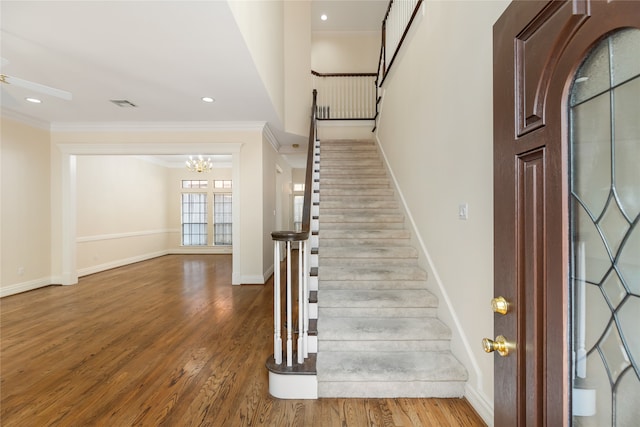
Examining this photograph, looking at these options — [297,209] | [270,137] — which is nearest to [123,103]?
[270,137]

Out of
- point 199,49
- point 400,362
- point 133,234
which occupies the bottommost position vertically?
point 400,362

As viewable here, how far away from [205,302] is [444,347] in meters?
3.18

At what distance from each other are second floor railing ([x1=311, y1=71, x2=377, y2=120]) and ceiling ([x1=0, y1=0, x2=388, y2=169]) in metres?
2.51

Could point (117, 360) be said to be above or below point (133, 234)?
below

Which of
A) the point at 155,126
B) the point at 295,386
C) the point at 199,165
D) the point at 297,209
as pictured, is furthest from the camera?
the point at 297,209

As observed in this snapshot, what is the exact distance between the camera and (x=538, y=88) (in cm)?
76

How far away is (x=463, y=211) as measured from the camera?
2123 millimetres

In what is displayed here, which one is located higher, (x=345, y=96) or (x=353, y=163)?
(x=345, y=96)

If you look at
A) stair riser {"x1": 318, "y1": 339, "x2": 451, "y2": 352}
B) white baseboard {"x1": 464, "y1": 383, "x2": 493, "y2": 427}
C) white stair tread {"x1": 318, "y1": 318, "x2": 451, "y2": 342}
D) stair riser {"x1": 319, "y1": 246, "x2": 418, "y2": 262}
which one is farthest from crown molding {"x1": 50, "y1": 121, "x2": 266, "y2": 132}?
white baseboard {"x1": 464, "y1": 383, "x2": 493, "y2": 427}

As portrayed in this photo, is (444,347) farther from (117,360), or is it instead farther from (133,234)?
(133,234)

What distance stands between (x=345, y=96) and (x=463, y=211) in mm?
5755

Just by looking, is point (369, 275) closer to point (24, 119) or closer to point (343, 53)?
point (24, 119)

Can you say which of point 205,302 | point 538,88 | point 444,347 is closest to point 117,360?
point 205,302

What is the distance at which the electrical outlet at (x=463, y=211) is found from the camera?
2.07m
